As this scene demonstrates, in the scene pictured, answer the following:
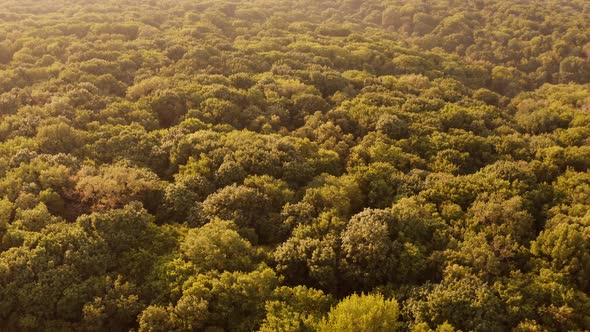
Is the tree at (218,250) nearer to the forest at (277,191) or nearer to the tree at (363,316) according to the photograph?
the forest at (277,191)

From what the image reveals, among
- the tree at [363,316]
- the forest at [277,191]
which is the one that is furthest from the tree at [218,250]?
the tree at [363,316]

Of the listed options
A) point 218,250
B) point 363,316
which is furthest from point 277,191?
point 363,316

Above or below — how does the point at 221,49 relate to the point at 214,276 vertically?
above

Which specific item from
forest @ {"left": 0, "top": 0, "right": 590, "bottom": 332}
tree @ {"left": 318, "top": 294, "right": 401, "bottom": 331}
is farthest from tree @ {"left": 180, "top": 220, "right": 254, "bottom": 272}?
tree @ {"left": 318, "top": 294, "right": 401, "bottom": 331}

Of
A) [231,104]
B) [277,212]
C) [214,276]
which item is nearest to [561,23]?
[231,104]

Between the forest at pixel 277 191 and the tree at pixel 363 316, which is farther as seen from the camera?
the forest at pixel 277 191

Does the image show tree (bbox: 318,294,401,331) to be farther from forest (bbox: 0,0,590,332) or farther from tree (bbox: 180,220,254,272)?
tree (bbox: 180,220,254,272)

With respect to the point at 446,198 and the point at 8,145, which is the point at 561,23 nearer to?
the point at 446,198

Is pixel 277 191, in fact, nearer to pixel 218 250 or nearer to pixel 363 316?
pixel 218 250
